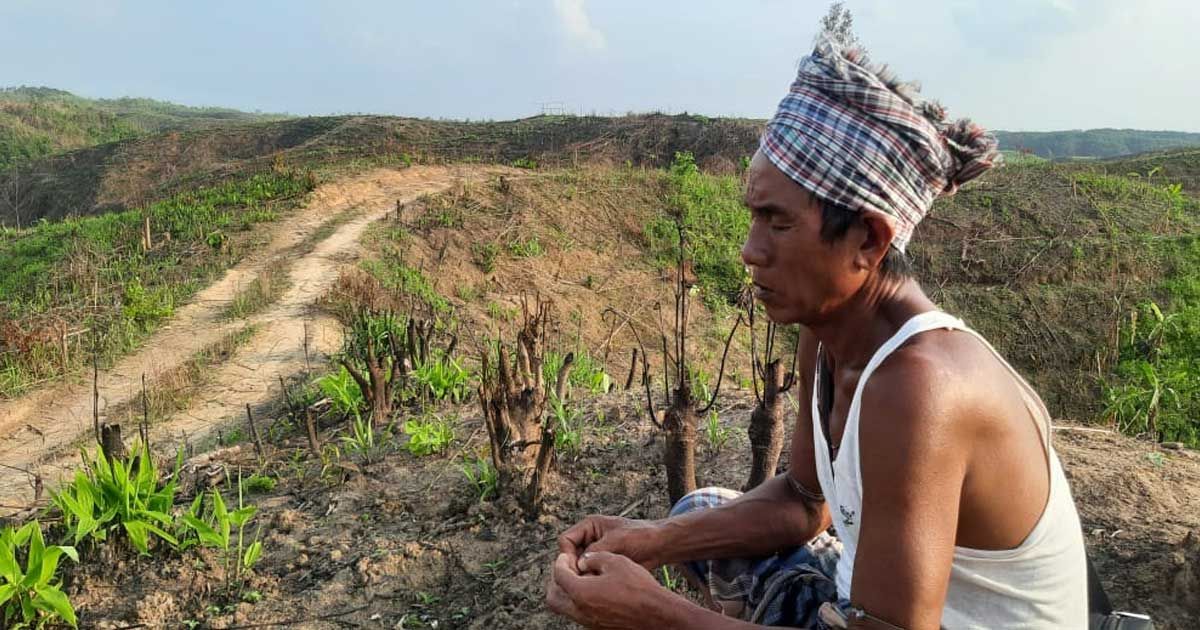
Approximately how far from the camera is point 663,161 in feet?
69.4

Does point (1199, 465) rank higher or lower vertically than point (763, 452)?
lower

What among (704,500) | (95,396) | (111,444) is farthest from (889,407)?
(95,396)

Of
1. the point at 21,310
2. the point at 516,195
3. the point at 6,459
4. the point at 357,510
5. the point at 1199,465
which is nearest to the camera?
the point at 357,510

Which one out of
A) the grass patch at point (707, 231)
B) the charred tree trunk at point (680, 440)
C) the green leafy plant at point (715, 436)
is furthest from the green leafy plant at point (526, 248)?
the charred tree trunk at point (680, 440)

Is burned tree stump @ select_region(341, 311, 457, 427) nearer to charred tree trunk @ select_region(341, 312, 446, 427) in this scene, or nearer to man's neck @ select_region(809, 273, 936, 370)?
charred tree trunk @ select_region(341, 312, 446, 427)

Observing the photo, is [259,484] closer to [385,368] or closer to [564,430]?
[385,368]

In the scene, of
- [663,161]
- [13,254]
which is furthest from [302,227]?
[663,161]

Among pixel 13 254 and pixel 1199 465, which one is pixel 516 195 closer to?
pixel 13 254

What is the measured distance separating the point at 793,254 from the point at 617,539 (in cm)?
88

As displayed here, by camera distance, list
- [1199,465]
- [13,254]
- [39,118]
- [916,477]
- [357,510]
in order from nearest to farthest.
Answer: [916,477]
[357,510]
[1199,465]
[13,254]
[39,118]

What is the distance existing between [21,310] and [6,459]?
351 centimetres

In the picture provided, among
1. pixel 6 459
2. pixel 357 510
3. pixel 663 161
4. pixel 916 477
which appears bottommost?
pixel 6 459

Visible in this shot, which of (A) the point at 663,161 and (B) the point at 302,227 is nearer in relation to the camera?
(B) the point at 302,227

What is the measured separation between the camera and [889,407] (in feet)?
3.82
